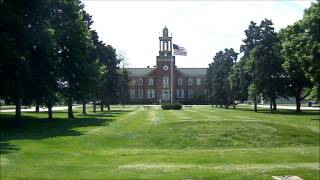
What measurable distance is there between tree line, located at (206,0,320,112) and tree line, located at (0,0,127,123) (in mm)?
20046

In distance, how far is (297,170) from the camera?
17.1 m

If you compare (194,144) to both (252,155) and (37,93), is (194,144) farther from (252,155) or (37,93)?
(37,93)

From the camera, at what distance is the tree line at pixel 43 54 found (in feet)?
118

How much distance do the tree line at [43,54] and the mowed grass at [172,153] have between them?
9884 mm

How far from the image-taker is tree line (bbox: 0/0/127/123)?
1417 inches

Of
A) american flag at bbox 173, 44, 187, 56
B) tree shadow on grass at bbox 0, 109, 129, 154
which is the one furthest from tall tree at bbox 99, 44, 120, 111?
tree shadow on grass at bbox 0, 109, 129, 154

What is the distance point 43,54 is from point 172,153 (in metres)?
20.6

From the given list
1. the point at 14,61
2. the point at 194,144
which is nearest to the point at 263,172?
the point at 194,144

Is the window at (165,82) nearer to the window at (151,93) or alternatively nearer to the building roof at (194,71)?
the window at (151,93)

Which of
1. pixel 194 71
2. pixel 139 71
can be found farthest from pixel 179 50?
pixel 194 71

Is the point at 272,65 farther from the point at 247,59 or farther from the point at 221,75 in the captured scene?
the point at 221,75

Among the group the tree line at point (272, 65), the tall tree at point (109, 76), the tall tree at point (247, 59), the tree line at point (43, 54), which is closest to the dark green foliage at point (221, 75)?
the tree line at point (272, 65)

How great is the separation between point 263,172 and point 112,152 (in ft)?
26.1

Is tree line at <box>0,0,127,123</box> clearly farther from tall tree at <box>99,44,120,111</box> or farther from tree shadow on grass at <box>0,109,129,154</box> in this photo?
tall tree at <box>99,44,120,111</box>
